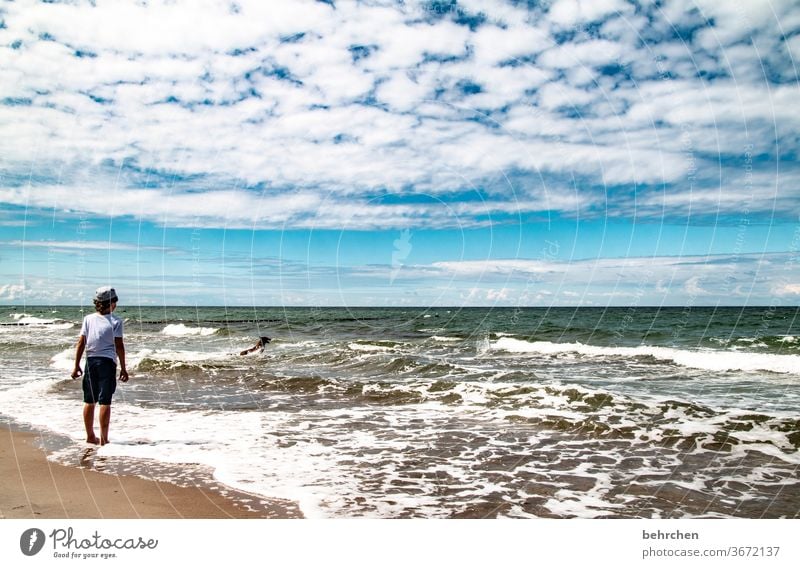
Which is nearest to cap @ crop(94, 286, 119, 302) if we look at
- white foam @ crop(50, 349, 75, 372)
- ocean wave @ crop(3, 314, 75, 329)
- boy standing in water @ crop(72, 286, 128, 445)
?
boy standing in water @ crop(72, 286, 128, 445)

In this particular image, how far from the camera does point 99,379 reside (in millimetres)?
7570

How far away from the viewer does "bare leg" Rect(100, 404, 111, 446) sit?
772 cm

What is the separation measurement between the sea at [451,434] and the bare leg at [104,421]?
199 mm

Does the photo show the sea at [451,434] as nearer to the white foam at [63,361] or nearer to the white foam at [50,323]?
the white foam at [63,361]

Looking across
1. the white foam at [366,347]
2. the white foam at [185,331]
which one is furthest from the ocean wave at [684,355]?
the white foam at [185,331]

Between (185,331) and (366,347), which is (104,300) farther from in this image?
(185,331)

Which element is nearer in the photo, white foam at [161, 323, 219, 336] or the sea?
the sea

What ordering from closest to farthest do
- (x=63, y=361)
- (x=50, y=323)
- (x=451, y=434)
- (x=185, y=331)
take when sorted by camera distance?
(x=451, y=434), (x=63, y=361), (x=185, y=331), (x=50, y=323)

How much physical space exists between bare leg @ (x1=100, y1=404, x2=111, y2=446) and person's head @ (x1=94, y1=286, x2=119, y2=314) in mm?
1435

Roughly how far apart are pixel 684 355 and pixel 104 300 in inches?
889

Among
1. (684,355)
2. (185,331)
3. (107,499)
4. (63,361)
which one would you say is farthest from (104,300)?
(185,331)

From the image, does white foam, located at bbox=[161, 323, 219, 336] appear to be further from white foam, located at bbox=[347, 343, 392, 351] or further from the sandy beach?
the sandy beach
